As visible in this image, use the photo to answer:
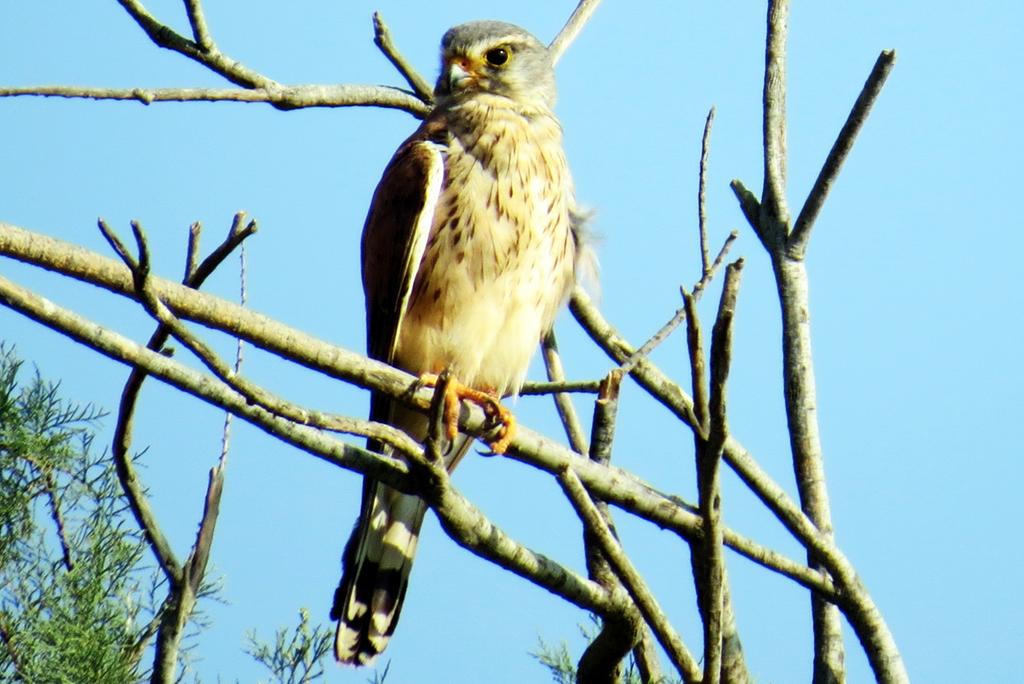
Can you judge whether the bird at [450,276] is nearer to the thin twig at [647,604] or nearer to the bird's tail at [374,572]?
the bird's tail at [374,572]

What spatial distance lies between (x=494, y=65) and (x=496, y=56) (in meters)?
0.06

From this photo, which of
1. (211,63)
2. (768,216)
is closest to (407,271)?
(211,63)

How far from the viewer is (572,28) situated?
3352 mm

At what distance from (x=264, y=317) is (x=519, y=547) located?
0.52m

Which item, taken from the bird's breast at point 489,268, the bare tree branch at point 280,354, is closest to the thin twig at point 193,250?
the bare tree branch at point 280,354

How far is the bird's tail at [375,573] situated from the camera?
114 inches

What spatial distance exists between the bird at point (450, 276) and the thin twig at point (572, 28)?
233 millimetres

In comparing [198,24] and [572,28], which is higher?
[572,28]

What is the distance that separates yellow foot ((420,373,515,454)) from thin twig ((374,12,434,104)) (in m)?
0.80

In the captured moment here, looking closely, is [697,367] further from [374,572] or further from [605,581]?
[374,572]

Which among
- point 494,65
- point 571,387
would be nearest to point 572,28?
point 494,65

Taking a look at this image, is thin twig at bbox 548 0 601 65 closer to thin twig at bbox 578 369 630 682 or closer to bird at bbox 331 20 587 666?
bird at bbox 331 20 587 666

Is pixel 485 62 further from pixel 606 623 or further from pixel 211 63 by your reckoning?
pixel 606 623

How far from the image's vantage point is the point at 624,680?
2246 millimetres
